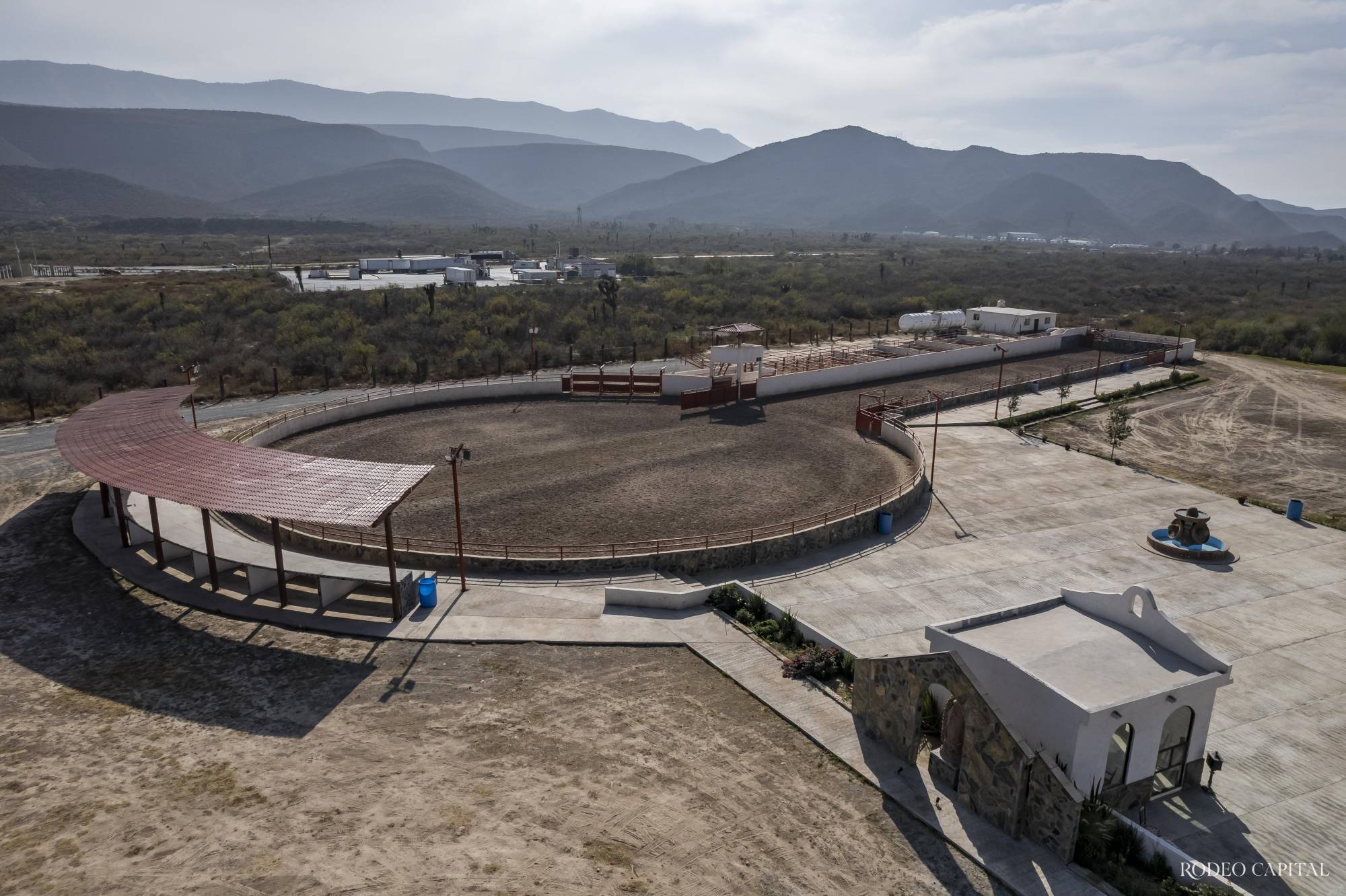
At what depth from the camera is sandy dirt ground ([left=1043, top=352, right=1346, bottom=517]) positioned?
104 ft

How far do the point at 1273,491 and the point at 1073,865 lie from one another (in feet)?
83.5

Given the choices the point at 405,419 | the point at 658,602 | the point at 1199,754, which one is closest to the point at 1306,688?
the point at 1199,754

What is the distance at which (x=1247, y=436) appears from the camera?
38.3 m

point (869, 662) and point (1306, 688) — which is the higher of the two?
point (869, 662)

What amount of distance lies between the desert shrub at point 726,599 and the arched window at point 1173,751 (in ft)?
30.0

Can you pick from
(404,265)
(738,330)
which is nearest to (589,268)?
(404,265)

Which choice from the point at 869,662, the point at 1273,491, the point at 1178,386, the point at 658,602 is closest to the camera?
the point at 869,662

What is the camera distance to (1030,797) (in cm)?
1244

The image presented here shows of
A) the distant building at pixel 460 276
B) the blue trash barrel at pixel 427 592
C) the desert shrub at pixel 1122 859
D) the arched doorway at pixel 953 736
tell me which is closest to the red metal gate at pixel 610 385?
the blue trash barrel at pixel 427 592

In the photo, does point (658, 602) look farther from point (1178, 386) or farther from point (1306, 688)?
point (1178, 386)

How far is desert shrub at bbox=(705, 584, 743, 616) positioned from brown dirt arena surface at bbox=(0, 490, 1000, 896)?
2.43 meters

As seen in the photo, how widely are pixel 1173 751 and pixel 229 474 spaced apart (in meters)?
21.4

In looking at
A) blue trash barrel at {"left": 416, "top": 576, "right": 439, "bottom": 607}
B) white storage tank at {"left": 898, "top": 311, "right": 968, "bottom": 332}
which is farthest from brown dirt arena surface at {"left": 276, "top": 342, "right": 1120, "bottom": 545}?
white storage tank at {"left": 898, "top": 311, "right": 968, "bottom": 332}

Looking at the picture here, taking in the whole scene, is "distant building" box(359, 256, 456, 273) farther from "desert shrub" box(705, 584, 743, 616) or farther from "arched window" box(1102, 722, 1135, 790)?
"arched window" box(1102, 722, 1135, 790)
